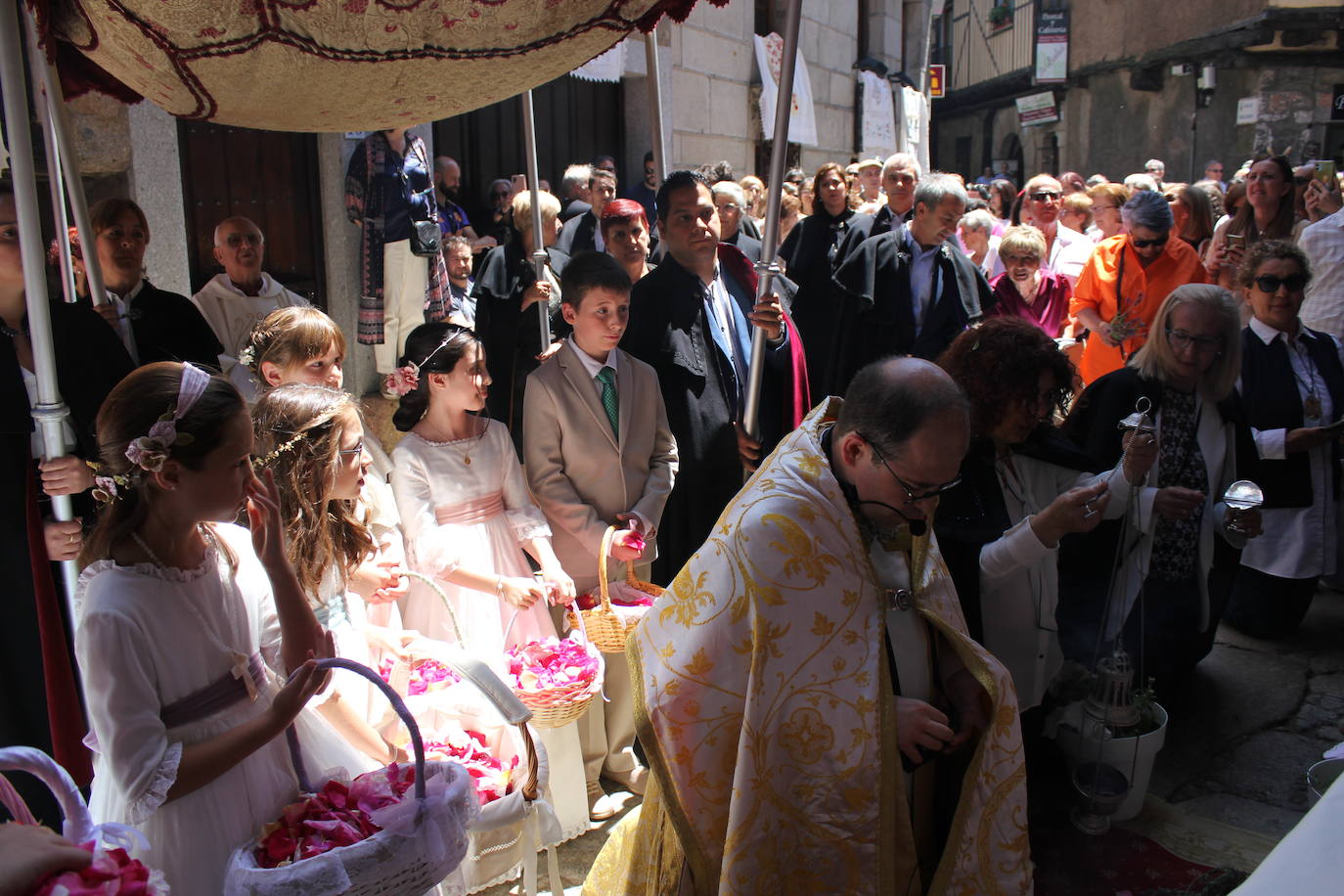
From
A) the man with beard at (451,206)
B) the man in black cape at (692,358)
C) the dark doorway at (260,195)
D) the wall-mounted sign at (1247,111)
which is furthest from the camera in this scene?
the wall-mounted sign at (1247,111)

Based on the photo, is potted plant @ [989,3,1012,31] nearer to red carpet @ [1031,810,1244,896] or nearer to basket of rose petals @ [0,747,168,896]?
red carpet @ [1031,810,1244,896]

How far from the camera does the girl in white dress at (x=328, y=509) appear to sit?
2594mm

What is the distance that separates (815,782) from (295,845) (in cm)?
102

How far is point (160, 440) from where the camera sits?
187 centimetres

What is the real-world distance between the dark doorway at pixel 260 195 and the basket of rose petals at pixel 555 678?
458cm

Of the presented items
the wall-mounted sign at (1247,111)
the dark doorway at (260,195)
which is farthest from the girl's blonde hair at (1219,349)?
the wall-mounted sign at (1247,111)

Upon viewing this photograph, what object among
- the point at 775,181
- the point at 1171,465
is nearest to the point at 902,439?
the point at 775,181

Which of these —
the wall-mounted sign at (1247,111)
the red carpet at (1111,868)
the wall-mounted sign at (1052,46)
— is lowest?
the red carpet at (1111,868)

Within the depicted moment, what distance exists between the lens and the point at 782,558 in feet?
6.70

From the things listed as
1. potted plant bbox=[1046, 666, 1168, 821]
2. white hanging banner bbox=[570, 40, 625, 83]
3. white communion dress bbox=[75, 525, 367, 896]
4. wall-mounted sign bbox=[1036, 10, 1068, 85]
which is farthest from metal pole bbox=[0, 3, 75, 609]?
wall-mounted sign bbox=[1036, 10, 1068, 85]

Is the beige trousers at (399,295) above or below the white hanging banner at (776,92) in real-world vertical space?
below

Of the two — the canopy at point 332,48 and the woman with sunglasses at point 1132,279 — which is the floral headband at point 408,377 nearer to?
the canopy at point 332,48

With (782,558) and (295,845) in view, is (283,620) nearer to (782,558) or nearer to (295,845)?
(295,845)

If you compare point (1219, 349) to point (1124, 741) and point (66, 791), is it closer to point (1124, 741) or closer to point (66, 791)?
point (1124, 741)
